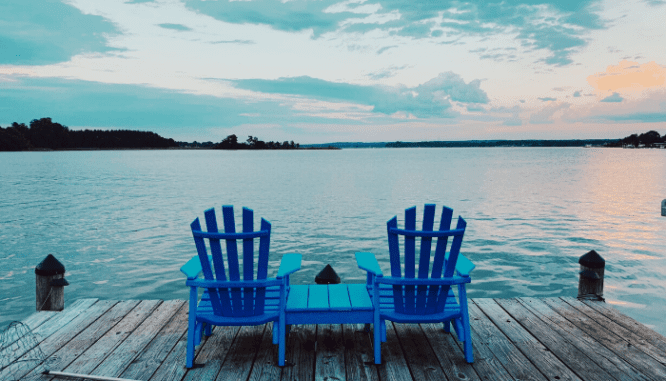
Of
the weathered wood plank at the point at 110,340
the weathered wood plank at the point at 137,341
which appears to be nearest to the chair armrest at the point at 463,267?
the weathered wood plank at the point at 137,341

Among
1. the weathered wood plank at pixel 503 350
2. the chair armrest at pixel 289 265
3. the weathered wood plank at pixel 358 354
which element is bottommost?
the weathered wood plank at pixel 503 350

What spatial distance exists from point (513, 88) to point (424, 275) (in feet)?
82.2

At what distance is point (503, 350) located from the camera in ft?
11.4

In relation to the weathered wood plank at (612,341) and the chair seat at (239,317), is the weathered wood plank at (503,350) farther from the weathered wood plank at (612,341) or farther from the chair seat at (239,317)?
the chair seat at (239,317)

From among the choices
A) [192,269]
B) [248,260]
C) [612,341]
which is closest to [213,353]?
[192,269]

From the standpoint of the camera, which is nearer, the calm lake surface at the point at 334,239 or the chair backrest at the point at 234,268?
the chair backrest at the point at 234,268

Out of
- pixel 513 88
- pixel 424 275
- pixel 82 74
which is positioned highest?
pixel 82 74

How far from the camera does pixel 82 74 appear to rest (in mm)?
75688

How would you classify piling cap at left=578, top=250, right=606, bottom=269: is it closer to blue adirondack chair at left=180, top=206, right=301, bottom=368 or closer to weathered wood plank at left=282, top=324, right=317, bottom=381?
weathered wood plank at left=282, top=324, right=317, bottom=381

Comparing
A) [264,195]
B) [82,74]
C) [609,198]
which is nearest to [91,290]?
[264,195]

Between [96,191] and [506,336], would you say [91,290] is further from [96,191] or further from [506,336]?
[96,191]

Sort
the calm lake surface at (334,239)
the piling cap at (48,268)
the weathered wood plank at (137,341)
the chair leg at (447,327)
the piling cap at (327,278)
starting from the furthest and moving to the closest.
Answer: the calm lake surface at (334,239), the piling cap at (327,278), the piling cap at (48,268), the chair leg at (447,327), the weathered wood plank at (137,341)

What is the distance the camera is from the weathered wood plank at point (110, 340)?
319cm

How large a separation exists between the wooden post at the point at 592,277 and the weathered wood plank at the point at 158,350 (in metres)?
4.39
